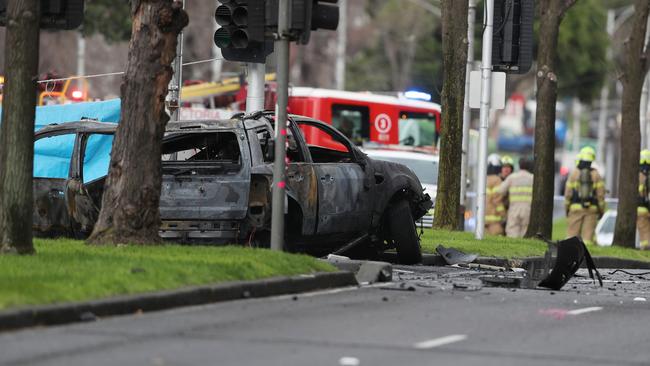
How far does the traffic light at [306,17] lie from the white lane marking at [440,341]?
493cm

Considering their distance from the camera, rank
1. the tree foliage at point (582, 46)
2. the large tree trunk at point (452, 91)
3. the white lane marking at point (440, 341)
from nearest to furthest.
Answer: the white lane marking at point (440, 341)
the large tree trunk at point (452, 91)
the tree foliage at point (582, 46)

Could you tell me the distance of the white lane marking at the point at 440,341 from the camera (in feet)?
35.7

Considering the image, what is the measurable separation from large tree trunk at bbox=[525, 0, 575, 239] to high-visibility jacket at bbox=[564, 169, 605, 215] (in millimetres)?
2730

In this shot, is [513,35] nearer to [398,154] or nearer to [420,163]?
[420,163]

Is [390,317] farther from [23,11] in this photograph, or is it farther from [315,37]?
[315,37]

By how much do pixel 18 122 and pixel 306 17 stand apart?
313 cm

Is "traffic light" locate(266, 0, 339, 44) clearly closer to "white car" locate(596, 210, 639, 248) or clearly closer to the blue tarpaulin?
the blue tarpaulin

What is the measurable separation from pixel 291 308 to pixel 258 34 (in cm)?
389

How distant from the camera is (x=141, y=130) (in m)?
16.0

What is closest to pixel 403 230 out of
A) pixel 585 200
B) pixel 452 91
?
pixel 452 91

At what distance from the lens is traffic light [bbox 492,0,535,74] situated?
910 inches

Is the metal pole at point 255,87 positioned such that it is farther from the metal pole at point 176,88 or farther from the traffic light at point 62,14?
the traffic light at point 62,14

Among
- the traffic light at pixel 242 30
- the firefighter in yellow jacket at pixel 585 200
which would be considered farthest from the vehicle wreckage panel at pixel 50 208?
the firefighter in yellow jacket at pixel 585 200

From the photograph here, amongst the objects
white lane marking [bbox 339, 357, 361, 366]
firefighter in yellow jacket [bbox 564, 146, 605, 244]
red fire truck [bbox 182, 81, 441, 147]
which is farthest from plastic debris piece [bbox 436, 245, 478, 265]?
red fire truck [bbox 182, 81, 441, 147]
